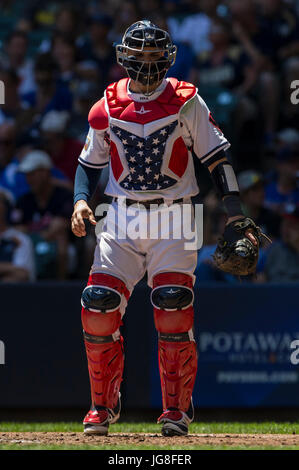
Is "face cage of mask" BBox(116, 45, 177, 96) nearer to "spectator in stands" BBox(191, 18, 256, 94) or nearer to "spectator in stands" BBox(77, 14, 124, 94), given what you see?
"spectator in stands" BBox(191, 18, 256, 94)

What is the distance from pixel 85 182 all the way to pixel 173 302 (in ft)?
3.25

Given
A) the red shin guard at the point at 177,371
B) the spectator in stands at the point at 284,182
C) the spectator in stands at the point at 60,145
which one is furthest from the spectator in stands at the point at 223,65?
the red shin guard at the point at 177,371

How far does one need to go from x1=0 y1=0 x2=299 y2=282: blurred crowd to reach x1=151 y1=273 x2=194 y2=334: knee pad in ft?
11.1

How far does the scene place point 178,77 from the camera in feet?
34.1

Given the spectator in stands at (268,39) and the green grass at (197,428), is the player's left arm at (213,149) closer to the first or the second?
the green grass at (197,428)

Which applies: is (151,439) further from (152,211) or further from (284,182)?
(284,182)

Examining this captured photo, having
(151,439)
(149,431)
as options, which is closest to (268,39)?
(149,431)

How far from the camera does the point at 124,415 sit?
862 centimetres

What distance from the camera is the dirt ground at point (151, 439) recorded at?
16.5 feet

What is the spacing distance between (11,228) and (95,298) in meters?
4.28

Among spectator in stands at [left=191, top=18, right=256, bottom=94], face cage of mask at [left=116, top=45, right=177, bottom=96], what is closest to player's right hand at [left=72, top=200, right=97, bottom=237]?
face cage of mask at [left=116, top=45, right=177, bottom=96]

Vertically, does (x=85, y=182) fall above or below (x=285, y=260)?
above

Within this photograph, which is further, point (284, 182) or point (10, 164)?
point (10, 164)
